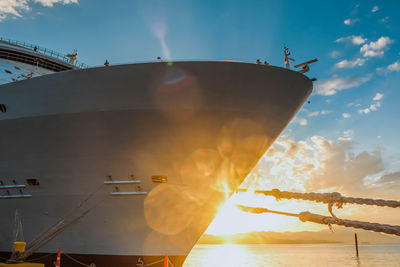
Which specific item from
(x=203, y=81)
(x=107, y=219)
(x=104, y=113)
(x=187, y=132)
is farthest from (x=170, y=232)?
(x=203, y=81)

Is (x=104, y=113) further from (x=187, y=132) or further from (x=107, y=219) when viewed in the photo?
(x=107, y=219)

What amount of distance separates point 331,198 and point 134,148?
500 cm

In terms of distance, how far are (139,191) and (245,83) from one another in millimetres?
3946

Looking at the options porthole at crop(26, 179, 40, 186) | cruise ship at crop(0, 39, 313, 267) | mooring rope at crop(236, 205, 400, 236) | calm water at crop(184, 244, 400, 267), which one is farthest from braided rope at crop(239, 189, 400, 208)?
calm water at crop(184, 244, 400, 267)

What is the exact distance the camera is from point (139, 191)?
25.8ft

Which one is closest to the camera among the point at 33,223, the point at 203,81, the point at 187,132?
the point at 203,81

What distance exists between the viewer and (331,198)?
6898 millimetres

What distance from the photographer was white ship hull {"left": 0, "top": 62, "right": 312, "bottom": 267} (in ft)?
23.6

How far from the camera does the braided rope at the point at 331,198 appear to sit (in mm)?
6117

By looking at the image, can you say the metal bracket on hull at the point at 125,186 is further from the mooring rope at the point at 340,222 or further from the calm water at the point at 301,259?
the calm water at the point at 301,259

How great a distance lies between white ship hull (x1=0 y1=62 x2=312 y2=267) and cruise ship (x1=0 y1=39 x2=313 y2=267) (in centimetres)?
3

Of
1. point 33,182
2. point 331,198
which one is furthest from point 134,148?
point 331,198

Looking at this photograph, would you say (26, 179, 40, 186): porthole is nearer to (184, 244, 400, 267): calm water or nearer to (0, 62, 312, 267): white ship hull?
(0, 62, 312, 267): white ship hull

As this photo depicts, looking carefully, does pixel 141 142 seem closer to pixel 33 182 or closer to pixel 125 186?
pixel 125 186
